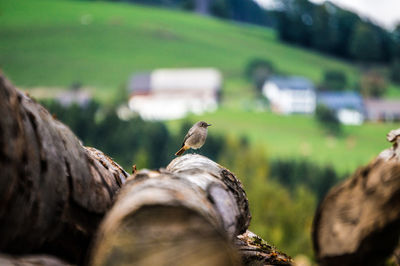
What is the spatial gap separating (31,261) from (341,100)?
183 m

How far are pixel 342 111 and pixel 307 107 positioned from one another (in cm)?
917

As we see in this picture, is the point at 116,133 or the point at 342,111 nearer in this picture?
the point at 116,133

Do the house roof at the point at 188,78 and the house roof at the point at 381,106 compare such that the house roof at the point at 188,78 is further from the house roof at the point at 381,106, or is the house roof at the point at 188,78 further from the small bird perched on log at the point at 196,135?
the small bird perched on log at the point at 196,135

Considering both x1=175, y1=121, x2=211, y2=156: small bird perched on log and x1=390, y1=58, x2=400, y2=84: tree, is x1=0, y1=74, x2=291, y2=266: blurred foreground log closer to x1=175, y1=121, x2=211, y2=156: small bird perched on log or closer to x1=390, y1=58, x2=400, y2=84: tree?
x1=175, y1=121, x2=211, y2=156: small bird perched on log

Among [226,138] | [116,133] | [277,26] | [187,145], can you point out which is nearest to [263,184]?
[226,138]

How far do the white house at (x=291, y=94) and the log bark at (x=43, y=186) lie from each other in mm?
161781

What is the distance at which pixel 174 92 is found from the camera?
187250 millimetres

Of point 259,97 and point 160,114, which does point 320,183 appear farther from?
point 160,114

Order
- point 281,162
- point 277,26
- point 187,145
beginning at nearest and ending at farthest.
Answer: point 187,145
point 281,162
point 277,26

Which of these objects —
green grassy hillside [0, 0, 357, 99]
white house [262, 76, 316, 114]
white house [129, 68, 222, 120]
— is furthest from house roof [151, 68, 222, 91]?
white house [262, 76, 316, 114]

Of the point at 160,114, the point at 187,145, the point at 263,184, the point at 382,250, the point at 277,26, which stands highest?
the point at 277,26

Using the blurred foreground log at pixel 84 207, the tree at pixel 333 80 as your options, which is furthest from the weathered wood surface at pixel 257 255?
the tree at pixel 333 80

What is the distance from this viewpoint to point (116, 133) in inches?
5394

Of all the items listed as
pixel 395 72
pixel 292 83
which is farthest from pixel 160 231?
pixel 395 72
